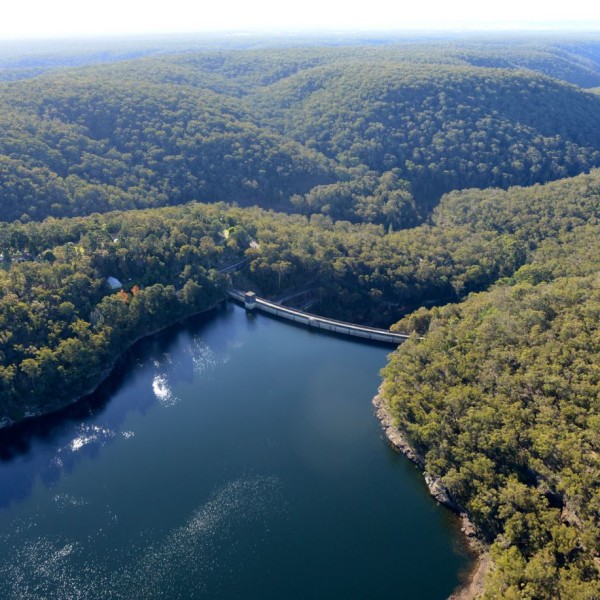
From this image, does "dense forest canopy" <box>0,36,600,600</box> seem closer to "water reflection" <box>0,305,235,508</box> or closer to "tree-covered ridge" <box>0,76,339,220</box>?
"tree-covered ridge" <box>0,76,339,220</box>

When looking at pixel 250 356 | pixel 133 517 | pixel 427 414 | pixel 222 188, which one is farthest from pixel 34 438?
pixel 222 188

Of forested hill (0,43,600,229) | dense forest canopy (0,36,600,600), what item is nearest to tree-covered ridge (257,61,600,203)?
forested hill (0,43,600,229)

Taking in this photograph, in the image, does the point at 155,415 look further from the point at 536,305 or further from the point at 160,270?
the point at 536,305

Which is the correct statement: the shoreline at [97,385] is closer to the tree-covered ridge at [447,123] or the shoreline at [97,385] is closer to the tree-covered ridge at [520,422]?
the tree-covered ridge at [520,422]

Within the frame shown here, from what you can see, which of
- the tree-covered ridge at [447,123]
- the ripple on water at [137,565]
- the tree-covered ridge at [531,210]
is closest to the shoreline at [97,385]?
the ripple on water at [137,565]

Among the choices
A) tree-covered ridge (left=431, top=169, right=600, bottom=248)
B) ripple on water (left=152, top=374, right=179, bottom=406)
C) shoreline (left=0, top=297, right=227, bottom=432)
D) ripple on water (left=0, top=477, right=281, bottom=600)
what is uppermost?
tree-covered ridge (left=431, top=169, right=600, bottom=248)
